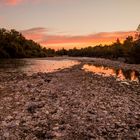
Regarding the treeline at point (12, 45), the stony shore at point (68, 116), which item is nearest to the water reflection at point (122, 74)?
the stony shore at point (68, 116)

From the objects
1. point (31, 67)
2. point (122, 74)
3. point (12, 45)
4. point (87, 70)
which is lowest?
point (122, 74)

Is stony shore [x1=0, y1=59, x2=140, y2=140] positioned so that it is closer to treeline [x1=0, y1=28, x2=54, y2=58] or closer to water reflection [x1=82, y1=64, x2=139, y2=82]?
water reflection [x1=82, y1=64, x2=139, y2=82]

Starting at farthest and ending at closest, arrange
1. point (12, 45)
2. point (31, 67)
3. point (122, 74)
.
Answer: point (12, 45), point (31, 67), point (122, 74)

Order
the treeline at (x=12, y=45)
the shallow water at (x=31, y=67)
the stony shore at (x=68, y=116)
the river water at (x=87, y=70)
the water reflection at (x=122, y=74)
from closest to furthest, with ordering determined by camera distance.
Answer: the stony shore at (x=68, y=116) → the water reflection at (x=122, y=74) → the river water at (x=87, y=70) → the shallow water at (x=31, y=67) → the treeline at (x=12, y=45)

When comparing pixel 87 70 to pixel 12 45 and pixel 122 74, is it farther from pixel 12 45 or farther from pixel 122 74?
pixel 12 45

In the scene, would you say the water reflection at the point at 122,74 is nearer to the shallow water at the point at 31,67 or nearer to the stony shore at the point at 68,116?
the shallow water at the point at 31,67

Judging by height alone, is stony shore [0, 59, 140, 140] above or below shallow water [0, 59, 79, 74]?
below

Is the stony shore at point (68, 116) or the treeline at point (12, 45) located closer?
the stony shore at point (68, 116)

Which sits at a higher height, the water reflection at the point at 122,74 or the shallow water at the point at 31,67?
the shallow water at the point at 31,67

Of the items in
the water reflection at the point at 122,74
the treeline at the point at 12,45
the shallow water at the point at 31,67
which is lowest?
the water reflection at the point at 122,74

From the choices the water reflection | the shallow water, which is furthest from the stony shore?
the shallow water

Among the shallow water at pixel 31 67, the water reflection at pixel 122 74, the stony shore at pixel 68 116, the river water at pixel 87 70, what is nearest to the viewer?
the stony shore at pixel 68 116

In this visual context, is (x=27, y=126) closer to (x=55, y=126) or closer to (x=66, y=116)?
(x=55, y=126)

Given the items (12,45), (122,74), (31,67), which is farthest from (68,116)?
(12,45)
